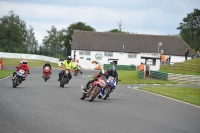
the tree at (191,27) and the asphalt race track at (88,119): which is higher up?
the tree at (191,27)

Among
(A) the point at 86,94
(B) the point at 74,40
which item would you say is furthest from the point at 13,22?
(A) the point at 86,94

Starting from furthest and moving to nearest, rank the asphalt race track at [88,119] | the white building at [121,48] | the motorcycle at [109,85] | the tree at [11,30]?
the tree at [11,30] → the white building at [121,48] → the motorcycle at [109,85] → the asphalt race track at [88,119]

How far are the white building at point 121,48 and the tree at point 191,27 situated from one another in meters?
29.7

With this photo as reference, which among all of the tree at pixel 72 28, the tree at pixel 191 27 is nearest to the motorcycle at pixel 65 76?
the tree at pixel 72 28

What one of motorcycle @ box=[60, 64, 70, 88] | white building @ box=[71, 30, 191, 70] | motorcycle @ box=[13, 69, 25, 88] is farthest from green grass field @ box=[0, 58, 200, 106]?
white building @ box=[71, 30, 191, 70]

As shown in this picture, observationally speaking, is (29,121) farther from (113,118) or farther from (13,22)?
(13,22)

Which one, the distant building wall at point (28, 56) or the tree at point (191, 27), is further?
the tree at point (191, 27)

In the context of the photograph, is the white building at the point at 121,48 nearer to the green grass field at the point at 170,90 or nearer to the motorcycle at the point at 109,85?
the green grass field at the point at 170,90

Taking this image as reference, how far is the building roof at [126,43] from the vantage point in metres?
91.2

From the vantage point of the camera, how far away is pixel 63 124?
11555 millimetres

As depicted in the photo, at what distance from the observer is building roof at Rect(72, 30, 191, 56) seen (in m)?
91.2

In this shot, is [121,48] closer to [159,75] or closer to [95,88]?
[159,75]

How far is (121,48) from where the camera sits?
91812 millimetres

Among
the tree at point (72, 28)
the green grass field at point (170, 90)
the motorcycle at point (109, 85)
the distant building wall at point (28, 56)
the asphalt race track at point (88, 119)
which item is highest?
the tree at point (72, 28)
